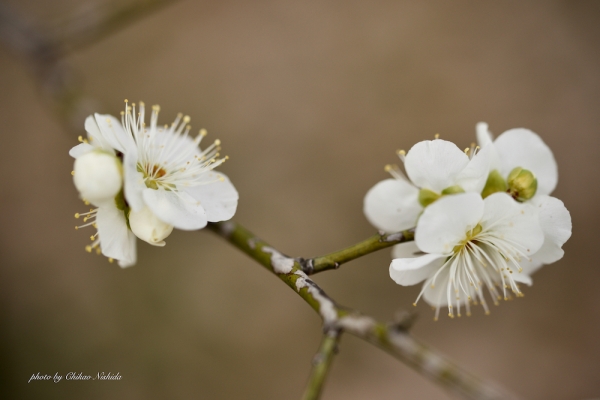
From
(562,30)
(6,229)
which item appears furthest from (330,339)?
(562,30)

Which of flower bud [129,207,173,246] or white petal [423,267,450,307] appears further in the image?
white petal [423,267,450,307]

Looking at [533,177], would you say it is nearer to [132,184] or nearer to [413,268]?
[413,268]

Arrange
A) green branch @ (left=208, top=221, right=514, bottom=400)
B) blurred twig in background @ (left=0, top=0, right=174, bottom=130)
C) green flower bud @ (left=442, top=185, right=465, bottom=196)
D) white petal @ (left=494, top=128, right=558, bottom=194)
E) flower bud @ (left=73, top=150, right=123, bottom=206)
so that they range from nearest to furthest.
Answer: green branch @ (left=208, top=221, right=514, bottom=400) < flower bud @ (left=73, top=150, right=123, bottom=206) < green flower bud @ (left=442, top=185, right=465, bottom=196) < white petal @ (left=494, top=128, right=558, bottom=194) < blurred twig in background @ (left=0, top=0, right=174, bottom=130)

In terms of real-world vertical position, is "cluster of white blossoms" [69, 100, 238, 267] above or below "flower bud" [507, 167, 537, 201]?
below

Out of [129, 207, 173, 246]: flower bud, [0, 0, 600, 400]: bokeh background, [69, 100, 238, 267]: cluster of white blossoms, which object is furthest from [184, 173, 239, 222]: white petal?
[0, 0, 600, 400]: bokeh background

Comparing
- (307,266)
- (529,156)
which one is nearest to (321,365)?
(307,266)

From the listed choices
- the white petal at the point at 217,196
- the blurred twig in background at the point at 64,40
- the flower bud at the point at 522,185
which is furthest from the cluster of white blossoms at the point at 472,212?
the blurred twig in background at the point at 64,40

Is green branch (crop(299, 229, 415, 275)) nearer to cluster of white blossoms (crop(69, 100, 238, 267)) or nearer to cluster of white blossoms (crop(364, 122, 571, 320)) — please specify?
cluster of white blossoms (crop(364, 122, 571, 320))

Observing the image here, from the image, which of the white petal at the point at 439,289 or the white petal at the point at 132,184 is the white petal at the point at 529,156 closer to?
the white petal at the point at 439,289

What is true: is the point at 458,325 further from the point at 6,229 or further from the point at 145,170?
the point at 6,229
